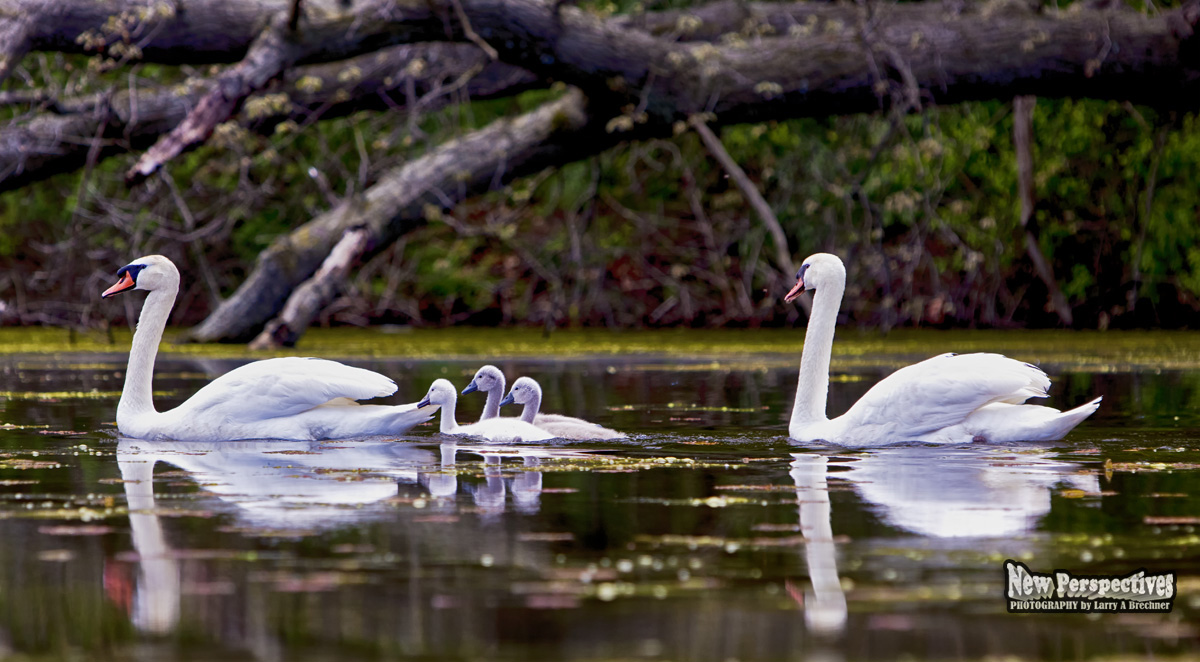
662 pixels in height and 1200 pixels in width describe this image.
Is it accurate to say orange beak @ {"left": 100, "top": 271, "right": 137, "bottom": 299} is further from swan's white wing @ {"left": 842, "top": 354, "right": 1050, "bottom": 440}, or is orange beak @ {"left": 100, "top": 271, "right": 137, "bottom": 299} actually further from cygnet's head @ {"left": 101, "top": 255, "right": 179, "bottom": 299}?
swan's white wing @ {"left": 842, "top": 354, "right": 1050, "bottom": 440}

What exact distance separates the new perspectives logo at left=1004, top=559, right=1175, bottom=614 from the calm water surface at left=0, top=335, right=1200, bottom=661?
0.07 meters

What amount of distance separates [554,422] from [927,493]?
2.90 m

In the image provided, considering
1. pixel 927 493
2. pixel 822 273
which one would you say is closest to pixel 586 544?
pixel 927 493

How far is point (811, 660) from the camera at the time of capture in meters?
3.71

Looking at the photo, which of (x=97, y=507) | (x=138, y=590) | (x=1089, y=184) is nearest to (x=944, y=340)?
(x=1089, y=184)

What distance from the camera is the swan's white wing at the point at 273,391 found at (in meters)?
8.67

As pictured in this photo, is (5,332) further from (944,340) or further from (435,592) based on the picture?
(435,592)

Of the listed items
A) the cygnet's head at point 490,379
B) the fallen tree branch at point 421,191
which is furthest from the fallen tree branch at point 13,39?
the cygnet's head at point 490,379

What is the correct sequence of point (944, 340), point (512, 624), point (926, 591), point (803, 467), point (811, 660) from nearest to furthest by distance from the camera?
point (811, 660)
point (512, 624)
point (926, 591)
point (803, 467)
point (944, 340)

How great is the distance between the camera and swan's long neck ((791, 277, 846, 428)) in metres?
8.77

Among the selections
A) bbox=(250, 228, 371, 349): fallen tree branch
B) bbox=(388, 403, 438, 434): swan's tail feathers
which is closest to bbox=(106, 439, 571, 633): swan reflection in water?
bbox=(388, 403, 438, 434): swan's tail feathers

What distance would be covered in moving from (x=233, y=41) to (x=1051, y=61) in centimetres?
848

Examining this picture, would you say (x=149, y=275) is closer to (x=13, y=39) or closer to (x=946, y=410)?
(x=946, y=410)

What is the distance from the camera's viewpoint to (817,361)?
29.6 feet
